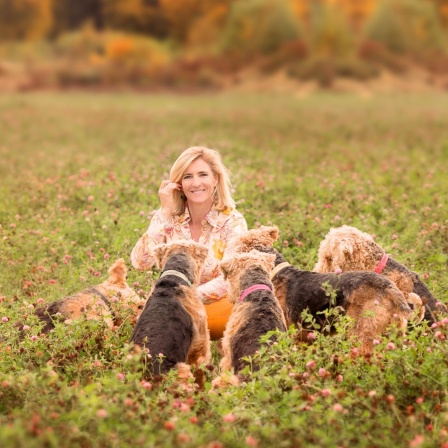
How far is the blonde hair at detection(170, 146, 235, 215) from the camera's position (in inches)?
283

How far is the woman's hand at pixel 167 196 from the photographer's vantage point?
7152mm

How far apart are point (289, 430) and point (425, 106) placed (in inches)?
1102

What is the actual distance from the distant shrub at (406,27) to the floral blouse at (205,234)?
120 ft

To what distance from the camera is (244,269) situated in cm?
589

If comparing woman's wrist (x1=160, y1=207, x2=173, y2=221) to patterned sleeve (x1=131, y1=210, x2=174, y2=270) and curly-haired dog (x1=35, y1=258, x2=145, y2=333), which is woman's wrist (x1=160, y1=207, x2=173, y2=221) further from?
curly-haired dog (x1=35, y1=258, x2=145, y2=333)

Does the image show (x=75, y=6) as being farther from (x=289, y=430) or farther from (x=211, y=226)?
(x=289, y=430)

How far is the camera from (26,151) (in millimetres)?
17969

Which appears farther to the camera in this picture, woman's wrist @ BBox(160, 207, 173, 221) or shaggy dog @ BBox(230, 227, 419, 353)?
woman's wrist @ BBox(160, 207, 173, 221)

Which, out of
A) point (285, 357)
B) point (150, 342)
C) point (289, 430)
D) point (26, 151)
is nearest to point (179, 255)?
Answer: point (150, 342)

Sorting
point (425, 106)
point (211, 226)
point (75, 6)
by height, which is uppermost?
point (75, 6)

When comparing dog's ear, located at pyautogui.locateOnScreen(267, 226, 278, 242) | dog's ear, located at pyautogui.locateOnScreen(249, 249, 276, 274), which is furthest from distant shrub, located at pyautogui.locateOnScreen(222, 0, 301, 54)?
dog's ear, located at pyautogui.locateOnScreen(249, 249, 276, 274)

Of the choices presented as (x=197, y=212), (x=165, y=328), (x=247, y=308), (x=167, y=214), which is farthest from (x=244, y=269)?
(x=167, y=214)

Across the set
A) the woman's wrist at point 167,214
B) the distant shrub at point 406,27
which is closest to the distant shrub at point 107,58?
the distant shrub at point 406,27

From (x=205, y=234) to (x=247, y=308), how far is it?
185 cm
